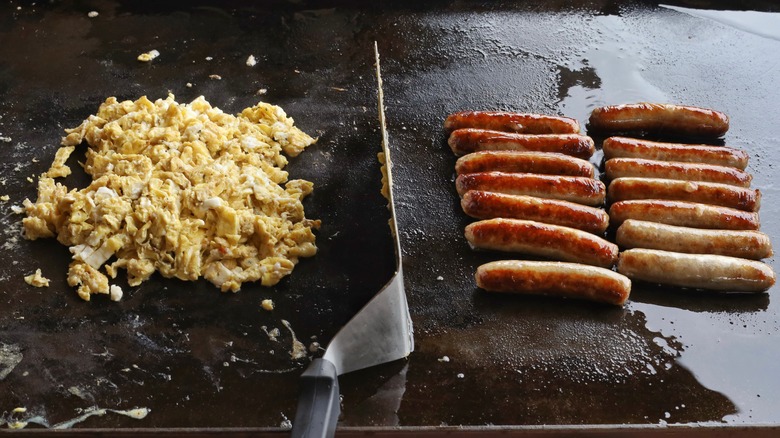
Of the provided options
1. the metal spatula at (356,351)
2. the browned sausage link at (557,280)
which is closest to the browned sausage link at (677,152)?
the browned sausage link at (557,280)

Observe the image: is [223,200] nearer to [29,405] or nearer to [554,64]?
[29,405]

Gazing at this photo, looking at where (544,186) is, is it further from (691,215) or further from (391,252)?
(391,252)

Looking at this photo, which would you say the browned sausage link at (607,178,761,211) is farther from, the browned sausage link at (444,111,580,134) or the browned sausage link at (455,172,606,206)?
the browned sausage link at (444,111,580,134)

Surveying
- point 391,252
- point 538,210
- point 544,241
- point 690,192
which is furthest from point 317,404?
point 690,192

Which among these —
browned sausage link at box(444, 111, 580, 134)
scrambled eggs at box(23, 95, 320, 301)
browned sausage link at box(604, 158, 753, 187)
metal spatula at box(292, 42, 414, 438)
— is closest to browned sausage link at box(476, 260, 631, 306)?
metal spatula at box(292, 42, 414, 438)

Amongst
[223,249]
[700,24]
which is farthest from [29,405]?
[700,24]

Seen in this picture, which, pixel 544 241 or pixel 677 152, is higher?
pixel 677 152
